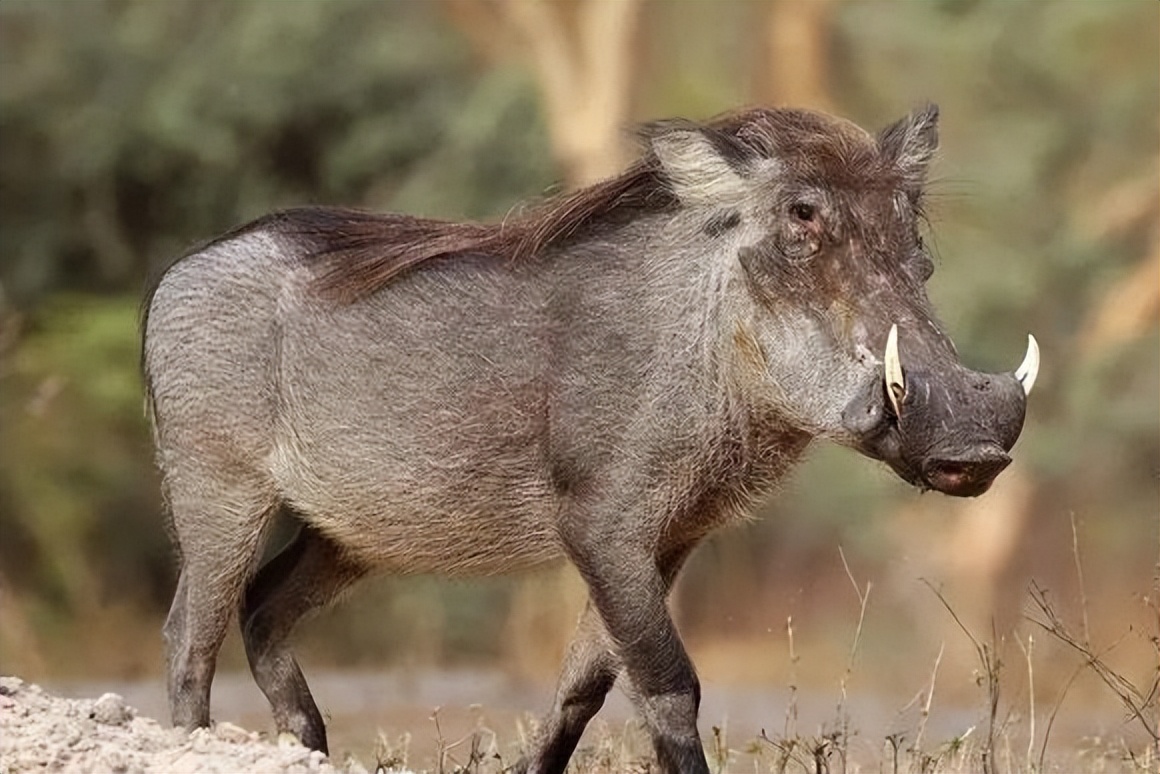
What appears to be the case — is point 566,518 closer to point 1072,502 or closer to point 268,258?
point 268,258

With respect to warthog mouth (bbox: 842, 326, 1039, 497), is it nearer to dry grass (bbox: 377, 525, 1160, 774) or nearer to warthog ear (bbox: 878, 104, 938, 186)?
warthog ear (bbox: 878, 104, 938, 186)

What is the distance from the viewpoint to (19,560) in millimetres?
13789

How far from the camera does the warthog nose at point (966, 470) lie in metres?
4.77

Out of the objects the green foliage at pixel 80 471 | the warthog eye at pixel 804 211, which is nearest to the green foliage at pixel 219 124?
the green foliage at pixel 80 471

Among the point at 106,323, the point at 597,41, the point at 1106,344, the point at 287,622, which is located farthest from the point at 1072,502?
the point at 287,622

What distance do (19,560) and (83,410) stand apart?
1.01 meters

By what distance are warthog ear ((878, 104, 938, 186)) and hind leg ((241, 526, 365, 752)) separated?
177 cm

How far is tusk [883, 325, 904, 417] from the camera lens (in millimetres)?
4891

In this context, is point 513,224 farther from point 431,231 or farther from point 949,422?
point 949,422

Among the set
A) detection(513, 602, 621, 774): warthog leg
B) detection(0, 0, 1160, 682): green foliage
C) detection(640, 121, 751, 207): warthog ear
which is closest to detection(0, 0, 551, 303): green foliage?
detection(0, 0, 1160, 682): green foliage

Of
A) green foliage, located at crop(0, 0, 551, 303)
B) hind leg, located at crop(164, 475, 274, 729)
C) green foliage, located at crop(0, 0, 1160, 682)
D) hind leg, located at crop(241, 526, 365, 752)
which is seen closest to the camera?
hind leg, located at crop(164, 475, 274, 729)

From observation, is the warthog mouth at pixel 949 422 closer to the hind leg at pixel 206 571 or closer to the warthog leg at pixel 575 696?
the warthog leg at pixel 575 696

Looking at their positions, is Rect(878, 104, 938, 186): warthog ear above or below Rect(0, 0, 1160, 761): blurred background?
above

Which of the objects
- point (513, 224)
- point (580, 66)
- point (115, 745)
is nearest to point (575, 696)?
point (513, 224)
